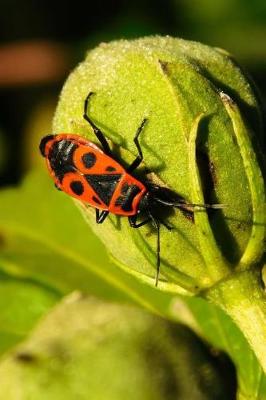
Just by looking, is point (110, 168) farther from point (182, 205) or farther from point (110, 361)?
point (110, 361)

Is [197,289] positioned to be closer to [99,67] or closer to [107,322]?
[107,322]

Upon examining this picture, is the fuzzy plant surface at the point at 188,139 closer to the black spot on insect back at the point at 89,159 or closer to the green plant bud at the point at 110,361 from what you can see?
the black spot on insect back at the point at 89,159

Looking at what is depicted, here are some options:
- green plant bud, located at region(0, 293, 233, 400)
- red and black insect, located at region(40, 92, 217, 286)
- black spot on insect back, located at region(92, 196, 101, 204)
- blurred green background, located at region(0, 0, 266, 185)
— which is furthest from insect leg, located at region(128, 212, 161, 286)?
blurred green background, located at region(0, 0, 266, 185)

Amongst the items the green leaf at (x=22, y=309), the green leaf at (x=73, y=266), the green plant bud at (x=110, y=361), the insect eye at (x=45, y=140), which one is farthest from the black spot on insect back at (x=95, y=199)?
the green leaf at (x=22, y=309)

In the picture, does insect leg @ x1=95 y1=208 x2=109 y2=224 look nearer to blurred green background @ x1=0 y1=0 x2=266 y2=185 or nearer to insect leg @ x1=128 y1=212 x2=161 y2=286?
insect leg @ x1=128 y1=212 x2=161 y2=286

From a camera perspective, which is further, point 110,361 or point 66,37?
point 66,37

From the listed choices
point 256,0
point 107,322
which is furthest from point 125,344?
point 256,0

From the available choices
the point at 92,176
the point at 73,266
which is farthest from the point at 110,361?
the point at 73,266
